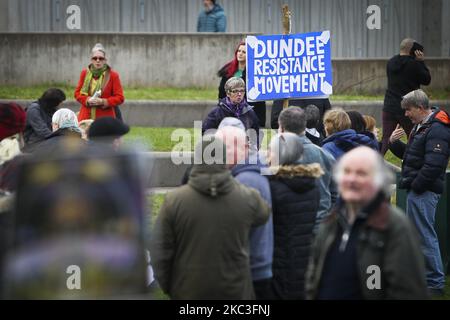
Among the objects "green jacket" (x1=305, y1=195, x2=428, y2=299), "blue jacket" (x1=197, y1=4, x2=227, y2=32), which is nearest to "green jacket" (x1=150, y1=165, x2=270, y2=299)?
"green jacket" (x1=305, y1=195, x2=428, y2=299)

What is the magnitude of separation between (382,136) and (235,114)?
3358 millimetres

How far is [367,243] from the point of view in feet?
18.8

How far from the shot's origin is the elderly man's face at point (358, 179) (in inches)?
223

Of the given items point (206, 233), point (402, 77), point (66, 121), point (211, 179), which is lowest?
point (206, 233)

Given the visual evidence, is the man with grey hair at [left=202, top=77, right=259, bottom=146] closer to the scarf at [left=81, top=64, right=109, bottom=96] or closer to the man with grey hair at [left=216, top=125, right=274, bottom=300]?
the scarf at [left=81, top=64, right=109, bottom=96]

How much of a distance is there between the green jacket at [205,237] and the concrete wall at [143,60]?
11.4 metres

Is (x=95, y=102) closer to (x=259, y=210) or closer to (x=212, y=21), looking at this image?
(x=212, y=21)

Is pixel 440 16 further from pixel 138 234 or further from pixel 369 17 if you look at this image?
pixel 138 234

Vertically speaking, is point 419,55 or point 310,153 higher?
point 419,55

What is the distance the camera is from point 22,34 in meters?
17.9

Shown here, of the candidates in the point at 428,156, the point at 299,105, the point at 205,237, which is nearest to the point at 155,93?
the point at 299,105

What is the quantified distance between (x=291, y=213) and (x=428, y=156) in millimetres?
2519

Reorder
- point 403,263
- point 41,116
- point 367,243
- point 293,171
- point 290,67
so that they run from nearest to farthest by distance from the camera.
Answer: point 403,263 → point 367,243 → point 293,171 → point 290,67 → point 41,116

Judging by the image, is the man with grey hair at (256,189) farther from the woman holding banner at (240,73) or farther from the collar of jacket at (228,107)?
the woman holding banner at (240,73)
